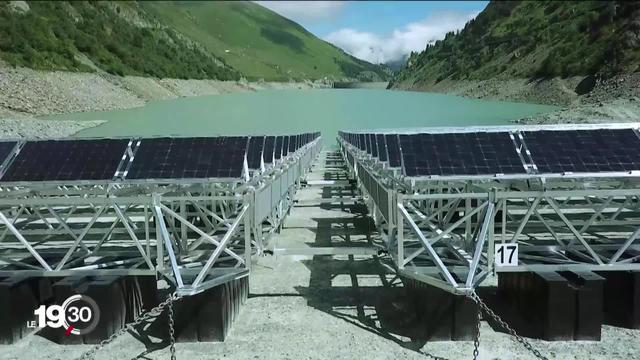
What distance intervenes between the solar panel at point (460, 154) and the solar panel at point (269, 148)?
7.30 meters

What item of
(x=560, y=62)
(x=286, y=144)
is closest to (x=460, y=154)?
(x=286, y=144)

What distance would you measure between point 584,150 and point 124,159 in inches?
396

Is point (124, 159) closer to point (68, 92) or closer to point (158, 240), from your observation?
point (158, 240)

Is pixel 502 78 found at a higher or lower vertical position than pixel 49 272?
higher

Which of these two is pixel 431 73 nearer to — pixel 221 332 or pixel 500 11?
pixel 500 11

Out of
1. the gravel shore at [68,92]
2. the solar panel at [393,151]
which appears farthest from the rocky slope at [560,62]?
the gravel shore at [68,92]

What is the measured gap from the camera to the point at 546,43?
116750 mm

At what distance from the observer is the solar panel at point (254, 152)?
15.2m

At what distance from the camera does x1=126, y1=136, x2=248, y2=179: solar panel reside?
1176 cm

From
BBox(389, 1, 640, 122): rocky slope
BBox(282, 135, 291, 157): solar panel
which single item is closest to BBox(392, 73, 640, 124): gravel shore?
BBox(389, 1, 640, 122): rocky slope

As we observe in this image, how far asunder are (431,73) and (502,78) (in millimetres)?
69865

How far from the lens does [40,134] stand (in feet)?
Answer: 165

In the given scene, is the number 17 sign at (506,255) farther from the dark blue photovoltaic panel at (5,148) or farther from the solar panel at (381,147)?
the dark blue photovoltaic panel at (5,148)

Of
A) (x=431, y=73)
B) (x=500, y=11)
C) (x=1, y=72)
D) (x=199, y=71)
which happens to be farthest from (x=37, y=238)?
(x=500, y=11)
